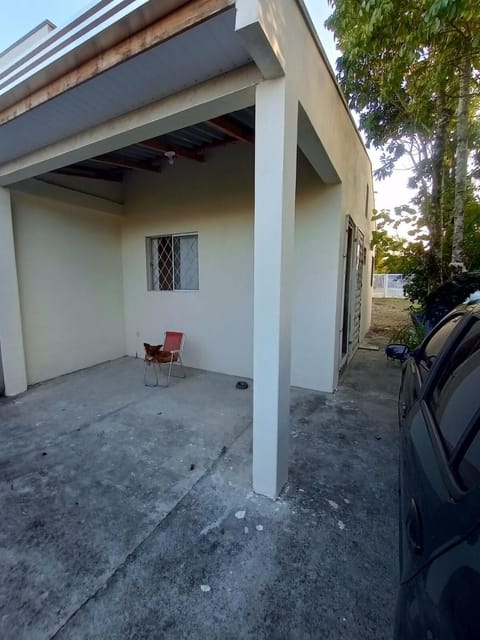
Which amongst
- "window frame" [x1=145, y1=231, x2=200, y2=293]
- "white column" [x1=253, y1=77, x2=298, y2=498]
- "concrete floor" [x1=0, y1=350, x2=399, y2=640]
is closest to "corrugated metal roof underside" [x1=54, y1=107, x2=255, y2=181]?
"window frame" [x1=145, y1=231, x2=200, y2=293]

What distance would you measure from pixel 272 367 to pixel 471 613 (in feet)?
4.61

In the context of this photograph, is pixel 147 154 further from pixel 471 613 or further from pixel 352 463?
pixel 471 613

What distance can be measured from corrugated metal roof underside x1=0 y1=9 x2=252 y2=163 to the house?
0.01 metres

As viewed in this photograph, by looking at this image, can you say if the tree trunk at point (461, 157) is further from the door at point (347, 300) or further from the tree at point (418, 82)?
the door at point (347, 300)

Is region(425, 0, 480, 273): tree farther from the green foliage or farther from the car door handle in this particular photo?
the car door handle

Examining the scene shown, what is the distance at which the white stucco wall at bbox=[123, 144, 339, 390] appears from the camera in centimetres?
396

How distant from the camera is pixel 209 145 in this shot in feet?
14.0

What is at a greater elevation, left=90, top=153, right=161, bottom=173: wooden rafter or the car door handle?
left=90, top=153, right=161, bottom=173: wooden rafter

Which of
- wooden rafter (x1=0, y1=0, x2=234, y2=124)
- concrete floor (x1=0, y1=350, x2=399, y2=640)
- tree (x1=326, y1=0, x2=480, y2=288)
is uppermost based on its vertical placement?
tree (x1=326, y1=0, x2=480, y2=288)

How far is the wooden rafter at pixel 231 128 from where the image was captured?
2893 millimetres

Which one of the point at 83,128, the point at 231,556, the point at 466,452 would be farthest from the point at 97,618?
the point at 83,128

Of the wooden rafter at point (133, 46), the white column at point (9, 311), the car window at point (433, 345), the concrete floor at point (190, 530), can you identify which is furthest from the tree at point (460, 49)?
the white column at point (9, 311)

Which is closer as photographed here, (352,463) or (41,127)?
(352,463)

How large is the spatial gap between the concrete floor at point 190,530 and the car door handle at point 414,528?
70 cm
